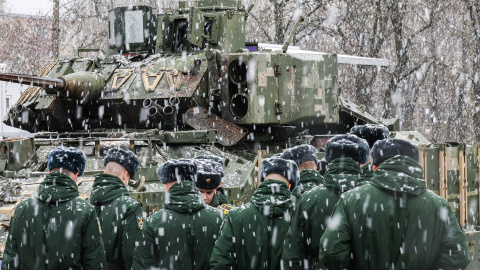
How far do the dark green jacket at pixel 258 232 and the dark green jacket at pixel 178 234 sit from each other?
0.21 m

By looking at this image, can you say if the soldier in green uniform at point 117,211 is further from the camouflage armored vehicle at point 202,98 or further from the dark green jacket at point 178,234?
the camouflage armored vehicle at point 202,98

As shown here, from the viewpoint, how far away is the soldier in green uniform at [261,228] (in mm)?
4812

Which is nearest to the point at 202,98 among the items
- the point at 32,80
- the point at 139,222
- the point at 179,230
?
the point at 32,80

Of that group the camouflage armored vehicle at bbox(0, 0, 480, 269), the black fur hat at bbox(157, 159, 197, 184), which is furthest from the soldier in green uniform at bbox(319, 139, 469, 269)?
the camouflage armored vehicle at bbox(0, 0, 480, 269)

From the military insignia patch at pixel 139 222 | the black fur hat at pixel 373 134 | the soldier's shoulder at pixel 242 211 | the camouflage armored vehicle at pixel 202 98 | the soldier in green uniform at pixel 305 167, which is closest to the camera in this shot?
the soldier's shoulder at pixel 242 211

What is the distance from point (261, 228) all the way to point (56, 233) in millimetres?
1359

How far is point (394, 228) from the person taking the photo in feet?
13.7

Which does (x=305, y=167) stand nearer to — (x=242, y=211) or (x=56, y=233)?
(x=242, y=211)

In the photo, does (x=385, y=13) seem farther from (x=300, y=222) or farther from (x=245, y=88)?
(x=300, y=222)

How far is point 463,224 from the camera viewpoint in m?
11.1

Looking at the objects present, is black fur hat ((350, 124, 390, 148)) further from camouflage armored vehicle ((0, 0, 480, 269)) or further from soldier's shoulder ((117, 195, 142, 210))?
camouflage armored vehicle ((0, 0, 480, 269))

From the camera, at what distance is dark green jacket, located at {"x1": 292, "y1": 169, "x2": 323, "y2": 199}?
5676 millimetres

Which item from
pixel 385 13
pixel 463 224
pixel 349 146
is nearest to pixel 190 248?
pixel 349 146

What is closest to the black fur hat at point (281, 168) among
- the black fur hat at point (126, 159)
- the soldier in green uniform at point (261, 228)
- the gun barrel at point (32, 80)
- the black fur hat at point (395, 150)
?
the soldier in green uniform at point (261, 228)
